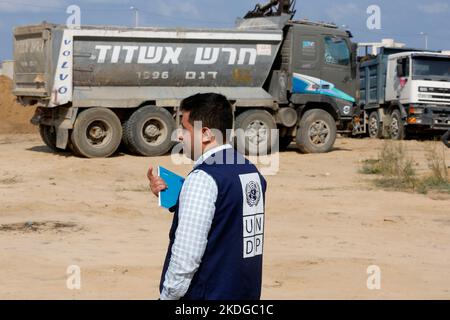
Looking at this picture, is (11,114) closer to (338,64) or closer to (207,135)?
(338,64)

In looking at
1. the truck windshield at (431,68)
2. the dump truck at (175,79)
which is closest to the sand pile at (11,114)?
the dump truck at (175,79)

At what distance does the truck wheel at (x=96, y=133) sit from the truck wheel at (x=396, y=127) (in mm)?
10458

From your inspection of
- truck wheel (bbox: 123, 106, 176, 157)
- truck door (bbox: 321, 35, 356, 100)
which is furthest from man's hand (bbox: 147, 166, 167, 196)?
truck door (bbox: 321, 35, 356, 100)

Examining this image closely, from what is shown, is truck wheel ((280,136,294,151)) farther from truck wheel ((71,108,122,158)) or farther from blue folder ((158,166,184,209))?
blue folder ((158,166,184,209))

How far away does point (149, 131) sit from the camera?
19.5m

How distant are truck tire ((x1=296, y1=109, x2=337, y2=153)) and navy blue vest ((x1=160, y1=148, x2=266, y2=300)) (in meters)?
17.2

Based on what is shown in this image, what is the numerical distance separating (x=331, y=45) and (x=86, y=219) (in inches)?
439

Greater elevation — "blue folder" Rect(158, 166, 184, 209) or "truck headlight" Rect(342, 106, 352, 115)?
"truck headlight" Rect(342, 106, 352, 115)

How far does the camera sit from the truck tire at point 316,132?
69.9ft

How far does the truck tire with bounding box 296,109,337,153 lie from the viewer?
838 inches

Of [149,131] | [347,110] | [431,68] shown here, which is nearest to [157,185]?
[149,131]

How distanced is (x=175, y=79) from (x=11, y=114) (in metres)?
13.9

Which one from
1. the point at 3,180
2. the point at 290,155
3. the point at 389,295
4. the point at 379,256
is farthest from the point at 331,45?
the point at 389,295

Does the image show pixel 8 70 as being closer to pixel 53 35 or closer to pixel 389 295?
pixel 53 35
